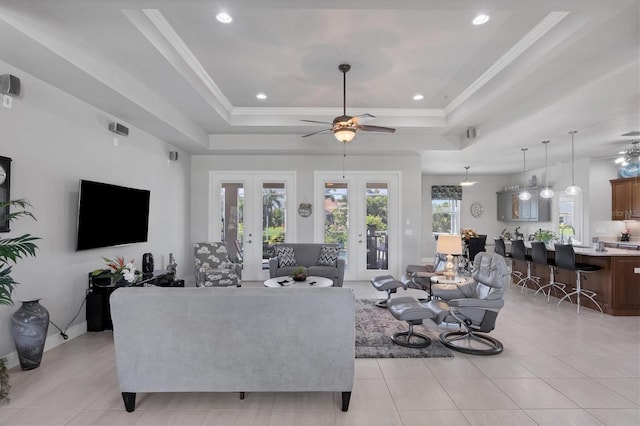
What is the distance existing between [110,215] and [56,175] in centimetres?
85

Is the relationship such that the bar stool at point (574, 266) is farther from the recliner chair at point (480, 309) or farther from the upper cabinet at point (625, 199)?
the upper cabinet at point (625, 199)

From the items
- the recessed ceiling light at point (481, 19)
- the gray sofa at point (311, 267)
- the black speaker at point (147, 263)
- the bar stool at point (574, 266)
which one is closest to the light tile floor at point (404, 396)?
the black speaker at point (147, 263)

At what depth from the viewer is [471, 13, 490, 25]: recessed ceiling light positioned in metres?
3.12

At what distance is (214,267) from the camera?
6020mm

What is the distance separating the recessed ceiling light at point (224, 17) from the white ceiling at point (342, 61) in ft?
0.19

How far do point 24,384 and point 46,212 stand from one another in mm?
1693

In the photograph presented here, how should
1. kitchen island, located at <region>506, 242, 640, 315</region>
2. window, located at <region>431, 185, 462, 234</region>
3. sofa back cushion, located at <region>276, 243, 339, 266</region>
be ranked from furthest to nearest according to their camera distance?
window, located at <region>431, 185, 462, 234</region>
sofa back cushion, located at <region>276, 243, 339, 266</region>
kitchen island, located at <region>506, 242, 640, 315</region>

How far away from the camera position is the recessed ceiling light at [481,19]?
3119mm

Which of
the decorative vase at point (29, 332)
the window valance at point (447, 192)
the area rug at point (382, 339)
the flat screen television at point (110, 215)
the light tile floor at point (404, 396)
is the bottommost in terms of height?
the light tile floor at point (404, 396)

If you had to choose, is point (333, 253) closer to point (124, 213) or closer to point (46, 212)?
point (124, 213)

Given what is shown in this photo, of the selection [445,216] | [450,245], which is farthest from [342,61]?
[445,216]

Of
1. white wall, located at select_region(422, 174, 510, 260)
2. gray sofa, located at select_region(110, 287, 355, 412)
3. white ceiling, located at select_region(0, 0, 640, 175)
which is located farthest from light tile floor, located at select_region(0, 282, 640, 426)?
white wall, located at select_region(422, 174, 510, 260)

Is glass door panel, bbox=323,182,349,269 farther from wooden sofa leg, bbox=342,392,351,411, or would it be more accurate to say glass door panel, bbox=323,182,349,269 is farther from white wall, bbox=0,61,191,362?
wooden sofa leg, bbox=342,392,351,411

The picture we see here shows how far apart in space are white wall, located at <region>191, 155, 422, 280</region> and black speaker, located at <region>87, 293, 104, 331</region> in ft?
10.5
